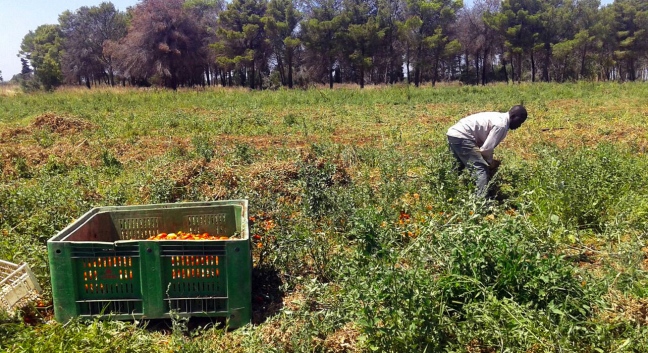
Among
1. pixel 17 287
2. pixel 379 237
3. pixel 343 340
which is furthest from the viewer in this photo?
pixel 379 237

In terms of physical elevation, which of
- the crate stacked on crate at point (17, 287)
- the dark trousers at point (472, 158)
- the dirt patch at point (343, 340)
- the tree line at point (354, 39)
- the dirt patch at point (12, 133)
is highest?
the tree line at point (354, 39)

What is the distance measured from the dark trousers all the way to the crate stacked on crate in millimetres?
4179

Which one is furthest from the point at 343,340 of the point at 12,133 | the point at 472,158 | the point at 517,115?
the point at 12,133

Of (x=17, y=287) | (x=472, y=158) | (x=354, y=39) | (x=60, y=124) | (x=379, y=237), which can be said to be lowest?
(x=17, y=287)

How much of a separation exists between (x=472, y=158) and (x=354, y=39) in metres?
36.2

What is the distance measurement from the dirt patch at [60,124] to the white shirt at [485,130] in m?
8.96

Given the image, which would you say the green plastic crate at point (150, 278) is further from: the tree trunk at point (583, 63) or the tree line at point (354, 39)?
the tree trunk at point (583, 63)

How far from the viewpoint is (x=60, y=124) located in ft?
36.4

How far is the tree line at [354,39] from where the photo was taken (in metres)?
37.7

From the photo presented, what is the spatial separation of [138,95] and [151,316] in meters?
19.9

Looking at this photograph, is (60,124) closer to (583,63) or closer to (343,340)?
(343,340)

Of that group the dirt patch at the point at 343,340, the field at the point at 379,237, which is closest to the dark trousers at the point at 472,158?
the field at the point at 379,237

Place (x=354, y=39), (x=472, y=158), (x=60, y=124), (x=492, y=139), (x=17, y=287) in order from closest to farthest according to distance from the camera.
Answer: (x=17, y=287) < (x=492, y=139) < (x=472, y=158) < (x=60, y=124) < (x=354, y=39)

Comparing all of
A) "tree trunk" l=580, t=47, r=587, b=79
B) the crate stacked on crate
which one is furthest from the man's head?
"tree trunk" l=580, t=47, r=587, b=79
